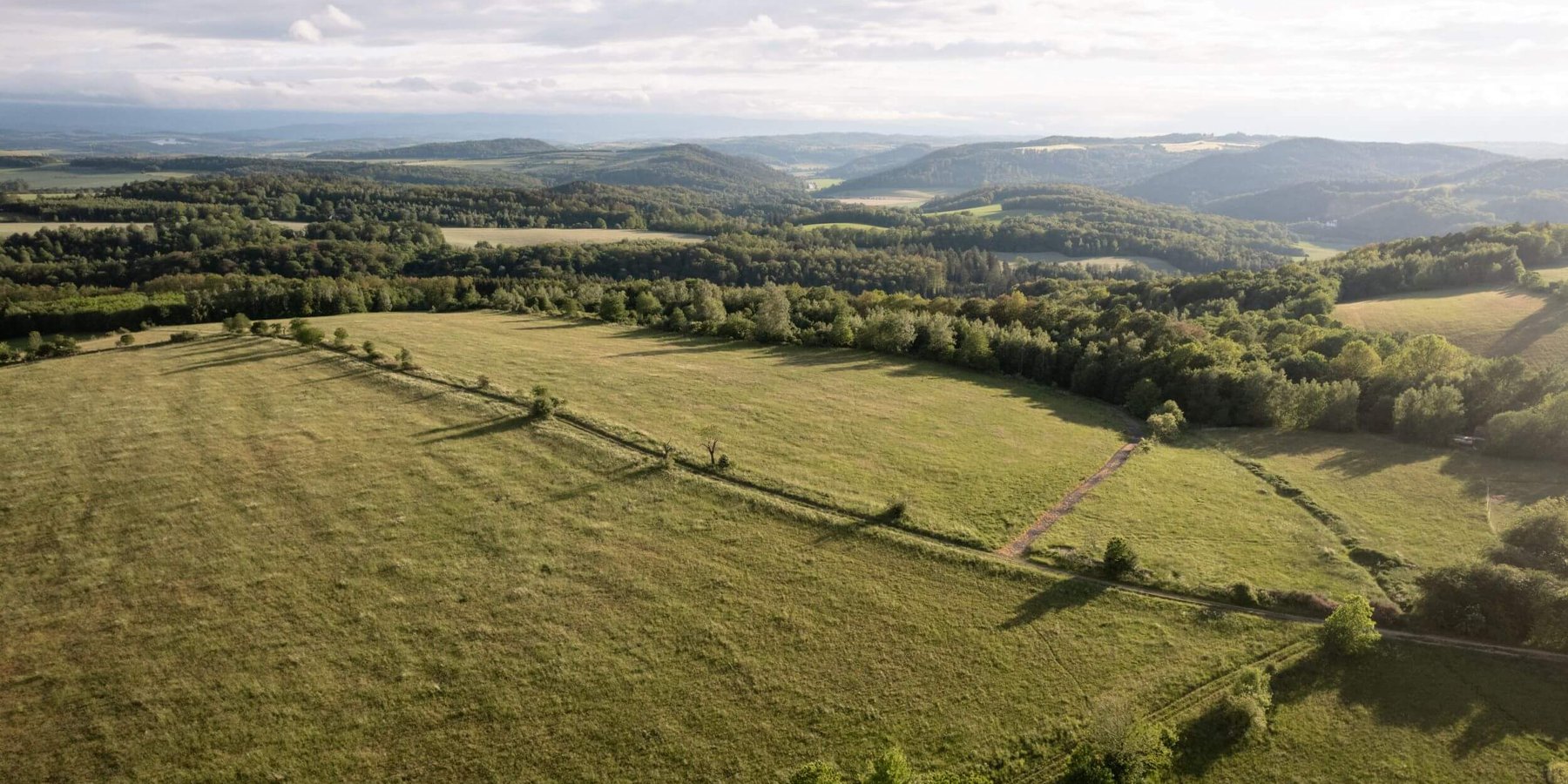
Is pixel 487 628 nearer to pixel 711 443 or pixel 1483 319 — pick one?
pixel 711 443

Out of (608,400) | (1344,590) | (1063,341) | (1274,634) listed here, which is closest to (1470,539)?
(1344,590)

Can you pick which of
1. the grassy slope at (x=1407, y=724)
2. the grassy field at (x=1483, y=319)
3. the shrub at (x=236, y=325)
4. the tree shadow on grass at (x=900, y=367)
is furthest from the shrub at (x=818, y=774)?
the grassy field at (x=1483, y=319)

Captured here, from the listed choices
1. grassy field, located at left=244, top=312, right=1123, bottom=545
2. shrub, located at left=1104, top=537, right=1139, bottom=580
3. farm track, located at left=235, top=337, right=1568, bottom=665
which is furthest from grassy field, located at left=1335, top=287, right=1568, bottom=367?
shrub, located at left=1104, top=537, right=1139, bottom=580

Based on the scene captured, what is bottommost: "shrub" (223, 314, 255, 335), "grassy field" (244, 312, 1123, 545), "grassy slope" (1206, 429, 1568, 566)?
"grassy slope" (1206, 429, 1568, 566)

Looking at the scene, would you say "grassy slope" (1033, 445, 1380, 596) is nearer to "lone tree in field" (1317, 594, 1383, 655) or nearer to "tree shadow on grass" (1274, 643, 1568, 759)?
"lone tree in field" (1317, 594, 1383, 655)

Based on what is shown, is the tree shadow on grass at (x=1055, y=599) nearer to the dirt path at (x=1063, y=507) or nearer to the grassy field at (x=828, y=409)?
the dirt path at (x=1063, y=507)

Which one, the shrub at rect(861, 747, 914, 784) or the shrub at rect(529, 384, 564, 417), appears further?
the shrub at rect(529, 384, 564, 417)

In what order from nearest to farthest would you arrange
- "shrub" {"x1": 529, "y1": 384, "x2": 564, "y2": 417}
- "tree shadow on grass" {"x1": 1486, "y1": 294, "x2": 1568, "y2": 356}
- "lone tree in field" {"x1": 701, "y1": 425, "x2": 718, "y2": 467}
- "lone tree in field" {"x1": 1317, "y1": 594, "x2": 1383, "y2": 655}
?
"lone tree in field" {"x1": 1317, "y1": 594, "x2": 1383, "y2": 655}
"lone tree in field" {"x1": 701, "y1": 425, "x2": 718, "y2": 467}
"shrub" {"x1": 529, "y1": 384, "x2": 564, "y2": 417}
"tree shadow on grass" {"x1": 1486, "y1": 294, "x2": 1568, "y2": 356}
